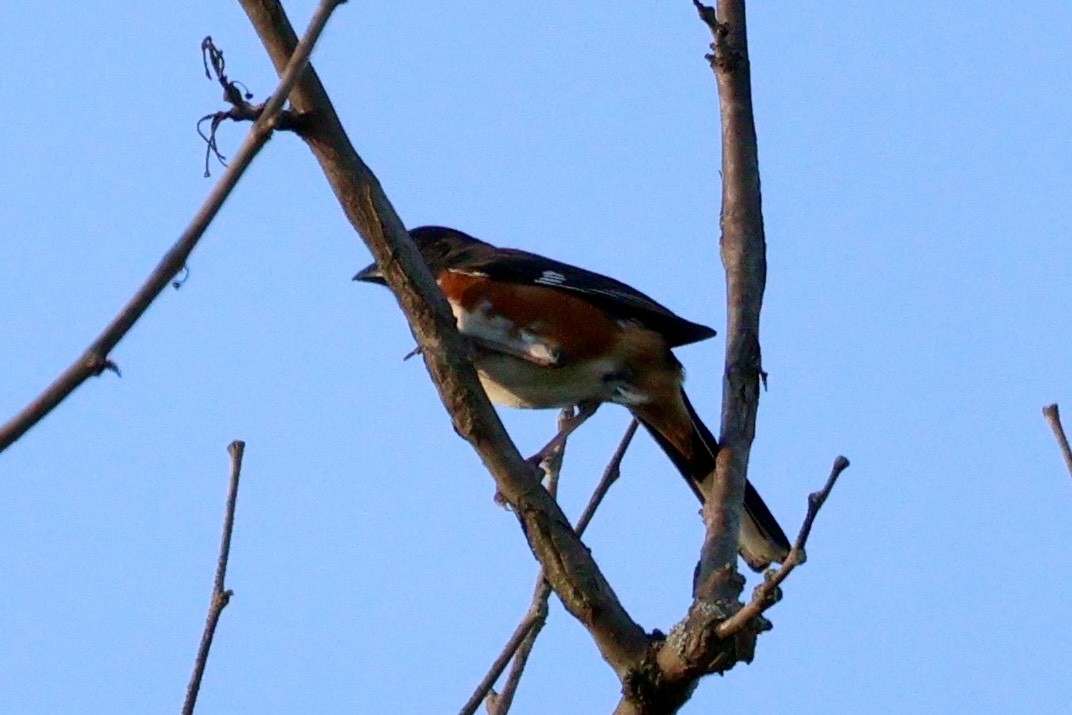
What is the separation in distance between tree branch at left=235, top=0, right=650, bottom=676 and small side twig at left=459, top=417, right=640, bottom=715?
0.11 m

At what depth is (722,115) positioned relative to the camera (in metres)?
4.70

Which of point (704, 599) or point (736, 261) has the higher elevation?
point (736, 261)

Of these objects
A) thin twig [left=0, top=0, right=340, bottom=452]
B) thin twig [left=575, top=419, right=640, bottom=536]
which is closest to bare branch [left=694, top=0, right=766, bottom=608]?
thin twig [left=575, top=419, right=640, bottom=536]

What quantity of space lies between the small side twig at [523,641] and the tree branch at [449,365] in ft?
0.37

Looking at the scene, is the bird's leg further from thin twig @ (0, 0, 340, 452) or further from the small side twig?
thin twig @ (0, 0, 340, 452)

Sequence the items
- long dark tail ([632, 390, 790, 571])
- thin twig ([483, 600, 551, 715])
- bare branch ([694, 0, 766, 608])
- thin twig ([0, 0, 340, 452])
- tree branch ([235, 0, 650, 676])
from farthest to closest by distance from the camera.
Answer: long dark tail ([632, 390, 790, 571])
bare branch ([694, 0, 766, 608])
thin twig ([483, 600, 551, 715])
tree branch ([235, 0, 650, 676])
thin twig ([0, 0, 340, 452])

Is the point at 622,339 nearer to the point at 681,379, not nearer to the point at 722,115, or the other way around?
the point at 681,379

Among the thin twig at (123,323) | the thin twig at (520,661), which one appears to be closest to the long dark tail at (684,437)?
the thin twig at (520,661)

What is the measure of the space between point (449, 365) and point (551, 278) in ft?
6.86

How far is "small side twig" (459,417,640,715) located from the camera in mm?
3545

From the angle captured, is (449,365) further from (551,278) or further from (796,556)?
(551,278)

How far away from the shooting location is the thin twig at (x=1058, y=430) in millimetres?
3195

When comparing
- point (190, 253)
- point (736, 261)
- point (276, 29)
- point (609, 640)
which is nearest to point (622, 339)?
point (736, 261)

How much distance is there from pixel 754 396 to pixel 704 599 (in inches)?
38.7
